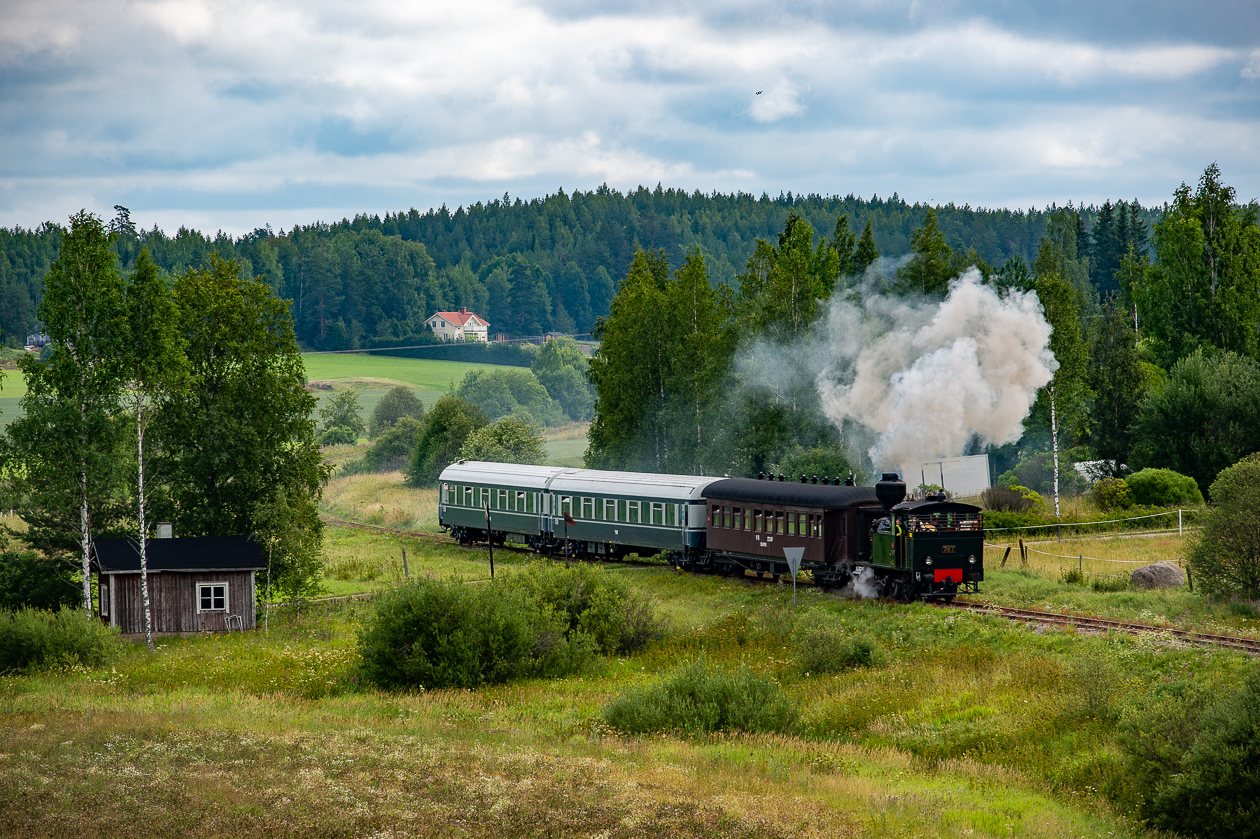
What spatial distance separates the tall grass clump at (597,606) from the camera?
29.9 m

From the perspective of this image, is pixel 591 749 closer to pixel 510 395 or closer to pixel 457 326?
pixel 510 395

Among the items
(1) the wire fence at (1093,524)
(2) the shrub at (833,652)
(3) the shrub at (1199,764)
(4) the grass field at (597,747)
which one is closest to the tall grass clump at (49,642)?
(4) the grass field at (597,747)

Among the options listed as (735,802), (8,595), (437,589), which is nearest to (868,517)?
(437,589)

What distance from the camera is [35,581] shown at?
3738 cm

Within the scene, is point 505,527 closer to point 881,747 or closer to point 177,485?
point 177,485

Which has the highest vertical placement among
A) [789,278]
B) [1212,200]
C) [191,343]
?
[1212,200]

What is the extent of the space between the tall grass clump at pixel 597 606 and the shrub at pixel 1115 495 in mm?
27989

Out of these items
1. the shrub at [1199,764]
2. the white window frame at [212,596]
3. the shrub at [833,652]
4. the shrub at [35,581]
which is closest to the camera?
the shrub at [1199,764]

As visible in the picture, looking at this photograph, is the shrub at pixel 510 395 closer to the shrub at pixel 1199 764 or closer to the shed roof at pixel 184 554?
the shed roof at pixel 184 554

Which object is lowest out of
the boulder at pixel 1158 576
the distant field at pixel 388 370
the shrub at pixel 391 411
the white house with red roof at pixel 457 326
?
the boulder at pixel 1158 576

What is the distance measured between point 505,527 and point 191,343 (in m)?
15.7

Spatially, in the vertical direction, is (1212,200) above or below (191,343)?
above

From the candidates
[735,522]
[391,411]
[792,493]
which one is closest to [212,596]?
[735,522]

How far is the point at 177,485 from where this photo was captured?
41.6 m
